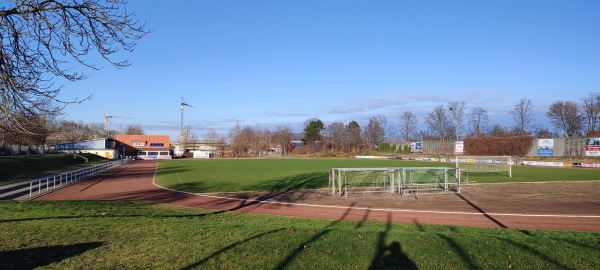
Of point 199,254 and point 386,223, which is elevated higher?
point 199,254

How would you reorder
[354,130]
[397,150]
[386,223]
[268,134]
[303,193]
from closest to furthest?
1. [386,223]
2. [303,193]
3. [397,150]
4. [354,130]
5. [268,134]

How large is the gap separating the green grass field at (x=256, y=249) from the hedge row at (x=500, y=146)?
207 ft

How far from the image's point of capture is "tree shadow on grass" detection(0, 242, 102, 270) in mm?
6284

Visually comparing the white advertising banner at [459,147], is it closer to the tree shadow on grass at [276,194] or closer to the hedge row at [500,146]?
the hedge row at [500,146]

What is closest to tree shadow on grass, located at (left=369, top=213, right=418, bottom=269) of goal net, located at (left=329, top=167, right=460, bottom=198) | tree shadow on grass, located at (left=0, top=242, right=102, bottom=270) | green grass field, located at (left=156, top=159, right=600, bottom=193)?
tree shadow on grass, located at (left=0, top=242, right=102, bottom=270)

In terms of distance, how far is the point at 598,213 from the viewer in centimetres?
1619

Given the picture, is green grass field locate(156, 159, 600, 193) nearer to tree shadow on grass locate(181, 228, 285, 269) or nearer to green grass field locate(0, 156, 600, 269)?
green grass field locate(0, 156, 600, 269)

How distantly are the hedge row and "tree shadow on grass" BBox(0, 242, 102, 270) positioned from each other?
69.4 metres

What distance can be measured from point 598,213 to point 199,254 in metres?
17.0

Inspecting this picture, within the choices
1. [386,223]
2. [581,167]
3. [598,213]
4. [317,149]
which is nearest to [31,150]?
[317,149]

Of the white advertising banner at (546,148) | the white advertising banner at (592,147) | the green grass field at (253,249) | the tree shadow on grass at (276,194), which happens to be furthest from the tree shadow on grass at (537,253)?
the white advertising banner at (546,148)

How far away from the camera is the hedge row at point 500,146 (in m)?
64.1

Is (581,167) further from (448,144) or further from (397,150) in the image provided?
(397,150)

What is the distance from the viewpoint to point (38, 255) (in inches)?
268
